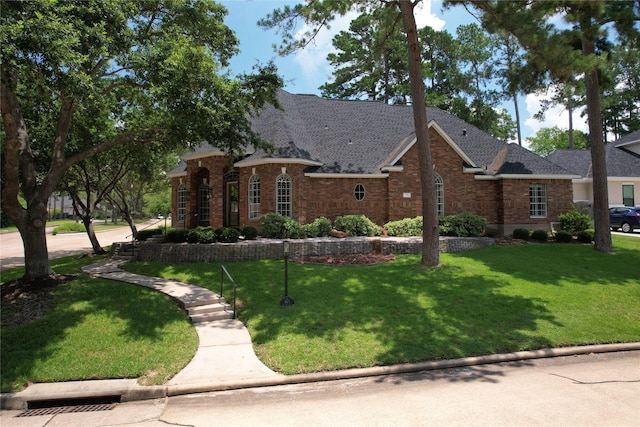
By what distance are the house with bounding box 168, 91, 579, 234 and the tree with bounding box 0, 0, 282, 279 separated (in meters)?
4.92

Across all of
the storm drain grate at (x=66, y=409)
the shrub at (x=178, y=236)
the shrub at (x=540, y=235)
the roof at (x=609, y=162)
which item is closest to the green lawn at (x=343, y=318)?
the storm drain grate at (x=66, y=409)

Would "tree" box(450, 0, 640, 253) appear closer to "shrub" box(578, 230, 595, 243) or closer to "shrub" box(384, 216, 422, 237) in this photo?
"shrub" box(578, 230, 595, 243)

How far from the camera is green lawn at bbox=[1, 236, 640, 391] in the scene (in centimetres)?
652

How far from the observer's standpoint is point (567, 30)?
12617mm

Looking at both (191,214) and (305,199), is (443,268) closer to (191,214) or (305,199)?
(305,199)

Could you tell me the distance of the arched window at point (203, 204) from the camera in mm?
21312

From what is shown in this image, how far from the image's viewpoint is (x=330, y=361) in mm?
6422

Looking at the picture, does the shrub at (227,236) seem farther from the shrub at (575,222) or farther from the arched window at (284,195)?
the shrub at (575,222)

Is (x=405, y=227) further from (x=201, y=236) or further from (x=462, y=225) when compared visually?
(x=201, y=236)

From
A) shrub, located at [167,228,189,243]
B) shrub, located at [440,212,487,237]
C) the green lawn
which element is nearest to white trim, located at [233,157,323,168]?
shrub, located at [167,228,189,243]

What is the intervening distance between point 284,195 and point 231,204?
145 inches

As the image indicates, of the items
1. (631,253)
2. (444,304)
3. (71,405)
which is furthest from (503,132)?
(71,405)

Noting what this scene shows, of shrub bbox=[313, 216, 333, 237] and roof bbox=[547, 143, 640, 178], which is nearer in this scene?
shrub bbox=[313, 216, 333, 237]

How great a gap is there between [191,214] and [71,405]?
16190 millimetres
